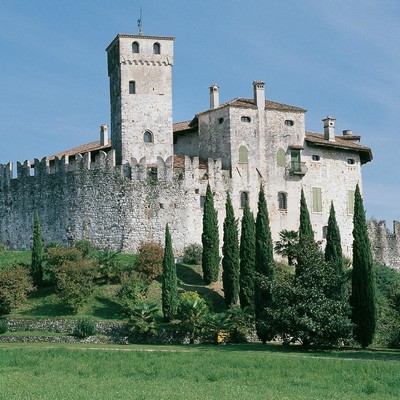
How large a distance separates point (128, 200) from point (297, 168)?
1393 centimetres

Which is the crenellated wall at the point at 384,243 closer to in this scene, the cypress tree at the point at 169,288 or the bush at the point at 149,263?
the bush at the point at 149,263

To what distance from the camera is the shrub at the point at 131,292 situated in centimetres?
5006

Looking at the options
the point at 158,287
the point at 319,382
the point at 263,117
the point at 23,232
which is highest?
the point at 263,117

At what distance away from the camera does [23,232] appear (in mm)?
68938

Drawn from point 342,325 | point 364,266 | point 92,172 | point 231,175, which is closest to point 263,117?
point 231,175

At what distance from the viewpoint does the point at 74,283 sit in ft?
167

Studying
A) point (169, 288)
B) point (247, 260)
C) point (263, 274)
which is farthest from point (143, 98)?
point (263, 274)

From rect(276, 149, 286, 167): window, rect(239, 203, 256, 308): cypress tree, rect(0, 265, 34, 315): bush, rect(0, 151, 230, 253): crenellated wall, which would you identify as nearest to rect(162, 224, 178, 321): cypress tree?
rect(239, 203, 256, 308): cypress tree

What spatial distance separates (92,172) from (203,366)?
34.6m

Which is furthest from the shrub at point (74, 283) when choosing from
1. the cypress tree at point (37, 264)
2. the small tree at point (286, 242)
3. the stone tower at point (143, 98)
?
the small tree at point (286, 242)

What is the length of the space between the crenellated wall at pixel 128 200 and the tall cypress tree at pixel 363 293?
18612 millimetres

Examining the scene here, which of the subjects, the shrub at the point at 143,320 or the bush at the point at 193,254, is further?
the bush at the point at 193,254

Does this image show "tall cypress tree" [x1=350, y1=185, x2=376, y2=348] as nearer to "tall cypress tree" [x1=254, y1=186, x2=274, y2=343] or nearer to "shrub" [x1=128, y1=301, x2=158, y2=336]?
"tall cypress tree" [x1=254, y1=186, x2=274, y2=343]

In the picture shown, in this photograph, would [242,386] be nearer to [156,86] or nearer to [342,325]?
[342,325]
